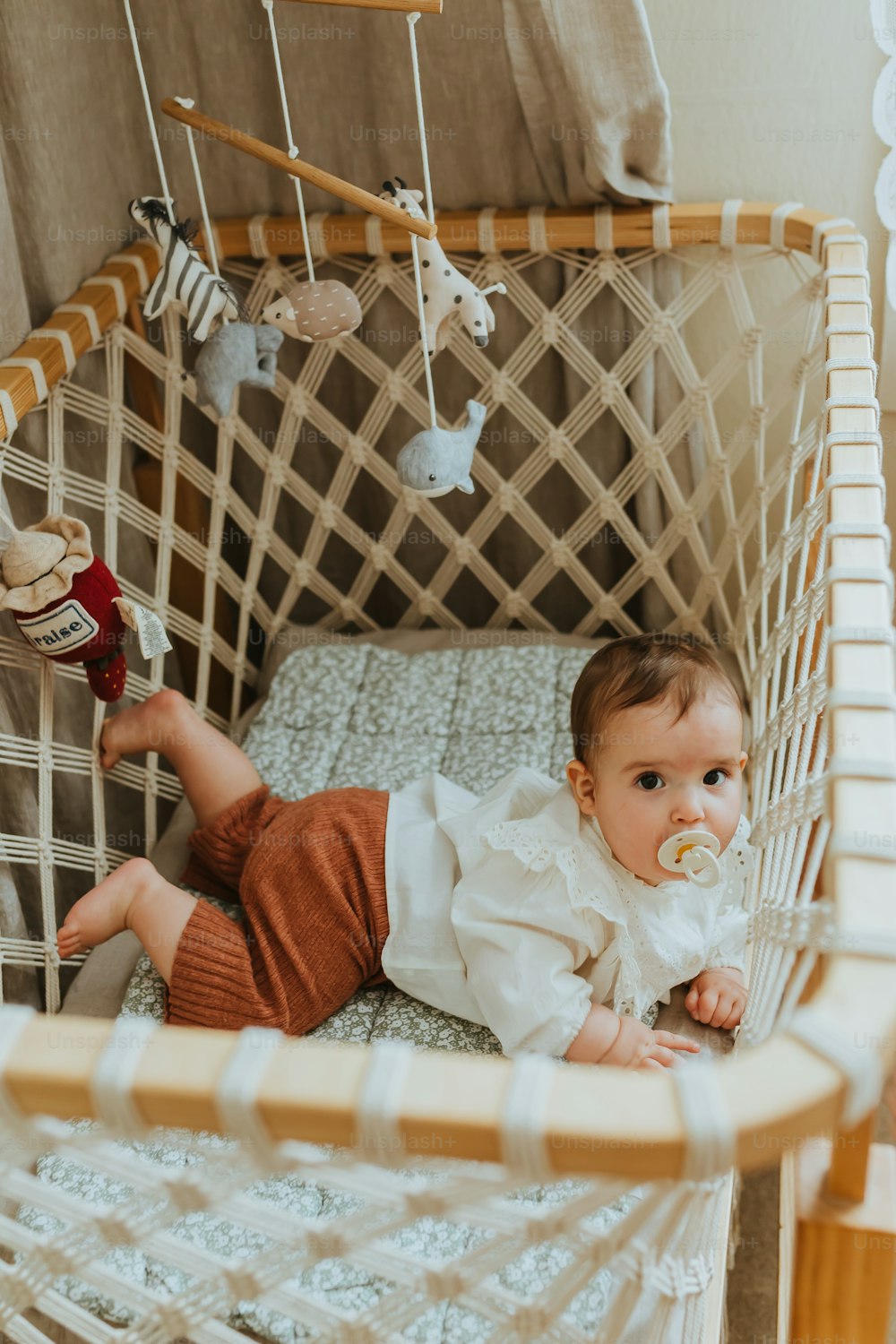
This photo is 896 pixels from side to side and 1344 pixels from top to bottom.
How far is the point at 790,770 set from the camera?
3.02 feet

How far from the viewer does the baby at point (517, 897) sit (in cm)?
96

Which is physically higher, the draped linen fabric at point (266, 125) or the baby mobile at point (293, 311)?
the draped linen fabric at point (266, 125)

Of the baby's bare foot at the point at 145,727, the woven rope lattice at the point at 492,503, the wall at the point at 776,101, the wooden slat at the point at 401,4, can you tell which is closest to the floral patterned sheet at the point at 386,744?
the woven rope lattice at the point at 492,503

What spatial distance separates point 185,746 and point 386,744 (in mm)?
275

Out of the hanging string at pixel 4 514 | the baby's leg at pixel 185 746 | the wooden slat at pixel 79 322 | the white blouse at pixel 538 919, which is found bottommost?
the white blouse at pixel 538 919

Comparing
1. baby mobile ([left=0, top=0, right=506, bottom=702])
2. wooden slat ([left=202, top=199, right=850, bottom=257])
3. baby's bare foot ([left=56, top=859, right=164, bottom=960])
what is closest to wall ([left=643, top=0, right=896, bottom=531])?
wooden slat ([left=202, top=199, right=850, bottom=257])

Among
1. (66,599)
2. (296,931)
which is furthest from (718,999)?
(66,599)

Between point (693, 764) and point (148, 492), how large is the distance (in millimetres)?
790

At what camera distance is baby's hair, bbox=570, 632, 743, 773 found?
975 millimetres

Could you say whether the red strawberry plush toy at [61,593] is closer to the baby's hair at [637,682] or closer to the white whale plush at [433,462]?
the white whale plush at [433,462]

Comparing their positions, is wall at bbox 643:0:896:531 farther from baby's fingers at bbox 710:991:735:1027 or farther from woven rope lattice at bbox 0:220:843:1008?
baby's fingers at bbox 710:991:735:1027

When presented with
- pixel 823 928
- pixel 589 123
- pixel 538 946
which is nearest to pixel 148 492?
pixel 589 123

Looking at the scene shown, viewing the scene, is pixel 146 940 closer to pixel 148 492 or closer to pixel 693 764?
pixel 693 764

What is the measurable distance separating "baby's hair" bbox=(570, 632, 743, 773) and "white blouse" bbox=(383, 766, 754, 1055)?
66mm
